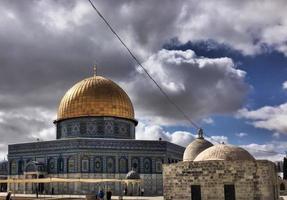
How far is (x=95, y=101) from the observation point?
37.8 meters

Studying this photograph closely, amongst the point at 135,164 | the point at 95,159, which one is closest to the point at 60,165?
the point at 95,159

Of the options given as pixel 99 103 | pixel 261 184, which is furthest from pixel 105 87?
pixel 261 184

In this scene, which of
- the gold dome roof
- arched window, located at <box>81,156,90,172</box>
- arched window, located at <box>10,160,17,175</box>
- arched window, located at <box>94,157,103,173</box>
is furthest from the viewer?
the gold dome roof

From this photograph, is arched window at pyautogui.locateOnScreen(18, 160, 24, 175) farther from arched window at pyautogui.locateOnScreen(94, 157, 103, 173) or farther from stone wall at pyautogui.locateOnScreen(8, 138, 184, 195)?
arched window at pyautogui.locateOnScreen(94, 157, 103, 173)

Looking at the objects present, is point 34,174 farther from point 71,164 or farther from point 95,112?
point 95,112

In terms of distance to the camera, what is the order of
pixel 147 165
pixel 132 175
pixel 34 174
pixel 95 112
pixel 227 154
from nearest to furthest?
1. pixel 227 154
2. pixel 132 175
3. pixel 34 174
4. pixel 147 165
5. pixel 95 112

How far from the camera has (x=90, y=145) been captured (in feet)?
114

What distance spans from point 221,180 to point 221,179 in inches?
1.7

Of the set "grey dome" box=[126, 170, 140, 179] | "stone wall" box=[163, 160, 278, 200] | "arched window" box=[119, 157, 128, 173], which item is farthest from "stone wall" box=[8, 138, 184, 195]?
"stone wall" box=[163, 160, 278, 200]

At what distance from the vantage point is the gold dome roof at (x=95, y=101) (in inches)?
1482

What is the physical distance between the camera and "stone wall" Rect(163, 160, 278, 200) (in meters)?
19.5

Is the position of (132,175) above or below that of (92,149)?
below

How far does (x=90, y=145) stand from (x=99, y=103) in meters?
4.50

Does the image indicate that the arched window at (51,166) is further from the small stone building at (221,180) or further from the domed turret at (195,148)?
the small stone building at (221,180)
